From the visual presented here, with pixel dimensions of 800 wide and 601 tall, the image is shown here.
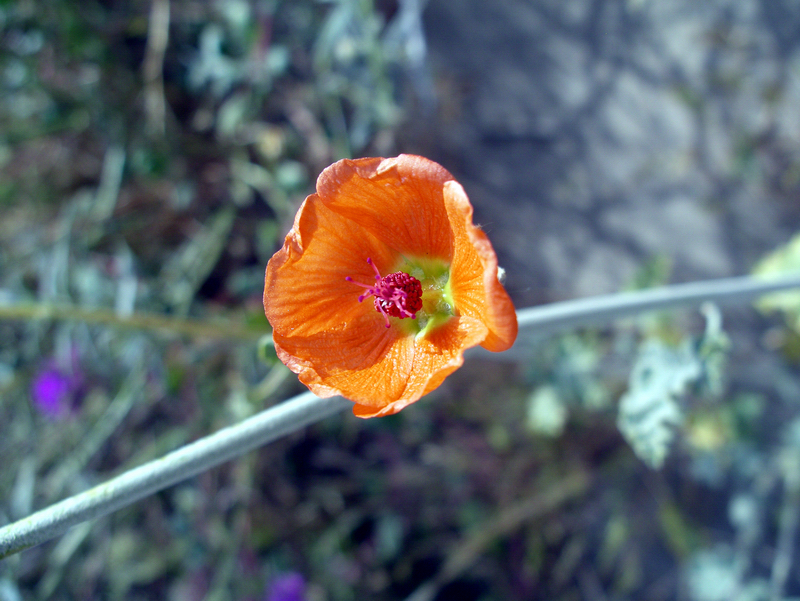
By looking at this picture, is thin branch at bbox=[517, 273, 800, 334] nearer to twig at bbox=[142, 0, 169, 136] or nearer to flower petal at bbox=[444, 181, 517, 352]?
flower petal at bbox=[444, 181, 517, 352]

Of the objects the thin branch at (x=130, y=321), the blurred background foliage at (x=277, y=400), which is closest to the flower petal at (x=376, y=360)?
the thin branch at (x=130, y=321)

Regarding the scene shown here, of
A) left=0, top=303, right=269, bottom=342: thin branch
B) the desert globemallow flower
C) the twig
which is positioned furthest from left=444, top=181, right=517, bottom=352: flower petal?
the twig

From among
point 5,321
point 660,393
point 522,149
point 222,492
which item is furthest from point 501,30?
point 5,321

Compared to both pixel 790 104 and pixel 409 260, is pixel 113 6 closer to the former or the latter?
pixel 409 260

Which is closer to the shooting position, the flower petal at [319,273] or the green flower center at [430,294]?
the flower petal at [319,273]

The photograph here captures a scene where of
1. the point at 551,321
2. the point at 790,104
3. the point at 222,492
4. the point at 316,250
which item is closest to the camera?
the point at 316,250

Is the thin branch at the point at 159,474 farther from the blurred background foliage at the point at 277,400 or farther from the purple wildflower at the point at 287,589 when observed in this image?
the purple wildflower at the point at 287,589

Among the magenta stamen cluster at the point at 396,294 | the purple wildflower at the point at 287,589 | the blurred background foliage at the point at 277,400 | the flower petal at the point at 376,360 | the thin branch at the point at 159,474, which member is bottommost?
the purple wildflower at the point at 287,589
